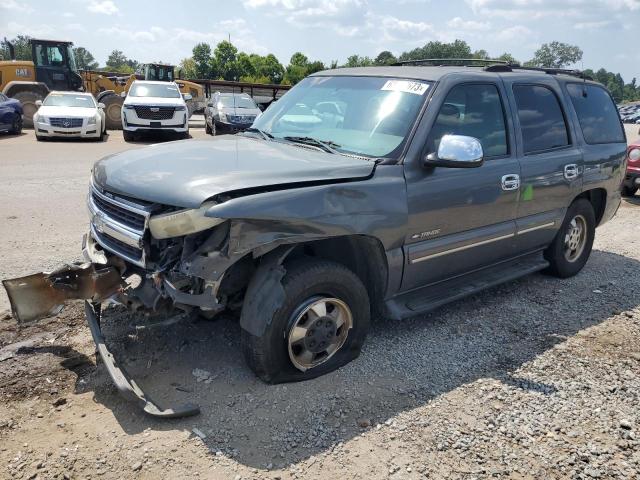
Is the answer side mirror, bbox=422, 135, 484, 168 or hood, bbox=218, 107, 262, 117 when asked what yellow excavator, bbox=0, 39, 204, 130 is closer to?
hood, bbox=218, 107, 262, 117

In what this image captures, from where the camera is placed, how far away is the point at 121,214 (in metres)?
3.36

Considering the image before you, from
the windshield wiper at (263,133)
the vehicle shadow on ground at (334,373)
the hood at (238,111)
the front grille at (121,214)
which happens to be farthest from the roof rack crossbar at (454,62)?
the hood at (238,111)

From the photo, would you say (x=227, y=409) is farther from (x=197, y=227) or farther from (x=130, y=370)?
(x=197, y=227)

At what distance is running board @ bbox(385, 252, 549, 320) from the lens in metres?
3.92

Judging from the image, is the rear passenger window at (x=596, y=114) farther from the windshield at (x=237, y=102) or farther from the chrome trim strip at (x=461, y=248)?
the windshield at (x=237, y=102)

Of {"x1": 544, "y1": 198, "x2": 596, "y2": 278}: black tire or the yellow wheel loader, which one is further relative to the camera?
the yellow wheel loader

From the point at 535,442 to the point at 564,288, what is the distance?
2777 mm

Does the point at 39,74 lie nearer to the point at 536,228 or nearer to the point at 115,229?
the point at 115,229

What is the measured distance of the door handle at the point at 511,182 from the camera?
14.4 feet

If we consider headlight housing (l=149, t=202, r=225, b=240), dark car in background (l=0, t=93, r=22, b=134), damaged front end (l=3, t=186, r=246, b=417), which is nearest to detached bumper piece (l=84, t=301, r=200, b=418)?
damaged front end (l=3, t=186, r=246, b=417)

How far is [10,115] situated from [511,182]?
1703 cm

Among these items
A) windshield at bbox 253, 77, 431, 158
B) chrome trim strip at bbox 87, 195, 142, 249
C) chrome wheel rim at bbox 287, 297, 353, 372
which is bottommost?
chrome wheel rim at bbox 287, 297, 353, 372

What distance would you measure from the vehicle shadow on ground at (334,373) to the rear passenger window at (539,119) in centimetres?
147

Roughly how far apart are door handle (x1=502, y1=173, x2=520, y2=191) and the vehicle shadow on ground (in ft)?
3.70
